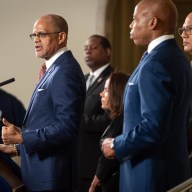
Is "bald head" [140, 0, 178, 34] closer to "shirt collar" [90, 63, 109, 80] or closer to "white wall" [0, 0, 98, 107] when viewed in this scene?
"shirt collar" [90, 63, 109, 80]

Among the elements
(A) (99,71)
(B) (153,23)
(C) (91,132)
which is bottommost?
(C) (91,132)

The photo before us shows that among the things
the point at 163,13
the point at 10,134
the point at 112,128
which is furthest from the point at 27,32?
the point at 163,13

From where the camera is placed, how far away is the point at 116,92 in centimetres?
245

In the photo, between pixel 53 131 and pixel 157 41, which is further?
pixel 53 131

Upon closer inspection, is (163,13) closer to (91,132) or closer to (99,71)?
(91,132)

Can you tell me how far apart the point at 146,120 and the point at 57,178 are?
22.1 inches

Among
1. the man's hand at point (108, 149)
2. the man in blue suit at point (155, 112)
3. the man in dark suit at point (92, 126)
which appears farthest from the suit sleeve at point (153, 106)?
the man in dark suit at point (92, 126)

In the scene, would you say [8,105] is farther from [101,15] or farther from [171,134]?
[171,134]

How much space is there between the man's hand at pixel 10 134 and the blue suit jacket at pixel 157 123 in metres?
0.45

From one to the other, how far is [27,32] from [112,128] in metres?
2.30

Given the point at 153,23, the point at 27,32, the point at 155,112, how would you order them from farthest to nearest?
1. the point at 27,32
2. the point at 153,23
3. the point at 155,112

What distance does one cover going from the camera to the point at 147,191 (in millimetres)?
1928

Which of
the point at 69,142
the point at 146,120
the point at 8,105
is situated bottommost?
the point at 8,105

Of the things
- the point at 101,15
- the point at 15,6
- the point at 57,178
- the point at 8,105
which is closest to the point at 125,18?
the point at 101,15
